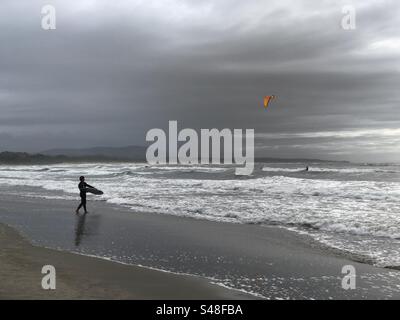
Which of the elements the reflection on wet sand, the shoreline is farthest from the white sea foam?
the shoreline

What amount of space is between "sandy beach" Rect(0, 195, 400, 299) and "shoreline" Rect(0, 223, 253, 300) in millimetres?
15

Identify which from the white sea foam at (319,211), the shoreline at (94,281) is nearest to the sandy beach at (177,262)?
the shoreline at (94,281)

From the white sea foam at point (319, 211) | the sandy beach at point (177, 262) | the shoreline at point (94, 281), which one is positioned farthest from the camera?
the white sea foam at point (319, 211)

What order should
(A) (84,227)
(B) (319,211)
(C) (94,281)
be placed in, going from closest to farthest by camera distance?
(C) (94,281), (A) (84,227), (B) (319,211)

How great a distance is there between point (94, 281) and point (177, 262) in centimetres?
204

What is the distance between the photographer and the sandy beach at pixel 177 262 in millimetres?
6426

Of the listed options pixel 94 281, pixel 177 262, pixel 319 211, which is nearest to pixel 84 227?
pixel 177 262

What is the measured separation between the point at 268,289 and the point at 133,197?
50.3 ft

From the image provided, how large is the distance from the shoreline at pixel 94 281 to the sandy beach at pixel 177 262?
15 millimetres

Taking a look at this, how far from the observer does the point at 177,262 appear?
27.5 feet

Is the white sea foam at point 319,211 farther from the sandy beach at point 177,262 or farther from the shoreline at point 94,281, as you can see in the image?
the shoreline at point 94,281

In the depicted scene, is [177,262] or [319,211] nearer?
[177,262]

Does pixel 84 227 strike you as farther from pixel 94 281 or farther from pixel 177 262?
pixel 94 281
